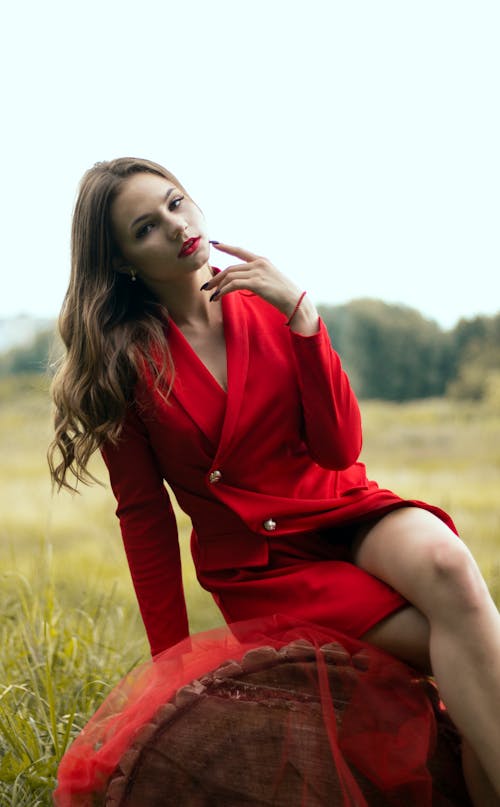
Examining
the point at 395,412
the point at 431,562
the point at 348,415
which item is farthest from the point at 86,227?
the point at 395,412

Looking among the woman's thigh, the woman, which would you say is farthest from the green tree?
the woman's thigh

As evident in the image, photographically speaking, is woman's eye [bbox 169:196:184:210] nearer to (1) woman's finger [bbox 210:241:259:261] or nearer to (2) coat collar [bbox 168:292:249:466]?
(1) woman's finger [bbox 210:241:259:261]

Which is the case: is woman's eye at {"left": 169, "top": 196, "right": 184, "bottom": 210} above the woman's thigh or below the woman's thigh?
above

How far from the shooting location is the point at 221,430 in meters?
2.35

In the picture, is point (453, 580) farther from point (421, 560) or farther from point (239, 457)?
point (239, 457)

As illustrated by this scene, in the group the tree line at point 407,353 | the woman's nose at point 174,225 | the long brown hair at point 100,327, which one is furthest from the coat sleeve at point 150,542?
the tree line at point 407,353

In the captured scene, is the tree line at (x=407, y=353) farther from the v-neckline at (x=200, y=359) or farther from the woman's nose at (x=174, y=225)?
the woman's nose at (x=174, y=225)

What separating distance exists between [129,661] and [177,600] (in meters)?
1.00

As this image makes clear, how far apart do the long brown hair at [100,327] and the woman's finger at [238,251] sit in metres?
0.19

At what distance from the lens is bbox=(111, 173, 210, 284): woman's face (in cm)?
232

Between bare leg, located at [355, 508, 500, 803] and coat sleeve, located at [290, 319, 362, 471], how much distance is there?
259 mm

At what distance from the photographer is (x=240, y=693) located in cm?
212

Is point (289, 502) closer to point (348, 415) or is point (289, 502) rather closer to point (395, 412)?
point (348, 415)

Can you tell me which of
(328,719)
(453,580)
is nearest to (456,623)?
(453,580)
